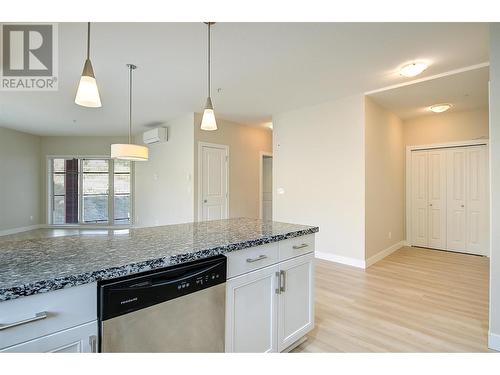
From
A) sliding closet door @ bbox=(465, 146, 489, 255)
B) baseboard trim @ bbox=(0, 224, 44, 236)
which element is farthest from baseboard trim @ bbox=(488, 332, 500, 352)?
baseboard trim @ bbox=(0, 224, 44, 236)

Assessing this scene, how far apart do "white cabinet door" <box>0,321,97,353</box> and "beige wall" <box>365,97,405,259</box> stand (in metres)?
3.67

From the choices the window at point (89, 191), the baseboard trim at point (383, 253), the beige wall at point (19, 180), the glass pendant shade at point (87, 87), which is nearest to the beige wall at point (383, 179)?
the baseboard trim at point (383, 253)

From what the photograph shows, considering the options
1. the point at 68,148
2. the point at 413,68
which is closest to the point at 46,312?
the point at 413,68

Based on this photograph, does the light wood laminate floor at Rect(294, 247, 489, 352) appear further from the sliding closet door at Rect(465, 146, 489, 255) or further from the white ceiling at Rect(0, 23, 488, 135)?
the white ceiling at Rect(0, 23, 488, 135)

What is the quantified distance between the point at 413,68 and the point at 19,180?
888cm

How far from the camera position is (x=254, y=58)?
276cm

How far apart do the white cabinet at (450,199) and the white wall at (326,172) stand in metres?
2.03

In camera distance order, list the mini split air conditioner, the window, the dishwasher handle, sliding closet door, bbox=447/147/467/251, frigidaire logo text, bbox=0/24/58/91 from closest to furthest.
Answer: the dishwasher handle, frigidaire logo text, bbox=0/24/58/91, sliding closet door, bbox=447/147/467/251, the mini split air conditioner, the window

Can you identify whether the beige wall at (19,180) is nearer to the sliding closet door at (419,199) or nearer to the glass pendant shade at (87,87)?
the glass pendant shade at (87,87)

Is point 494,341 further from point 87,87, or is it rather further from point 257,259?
point 87,87

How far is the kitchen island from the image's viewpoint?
849 millimetres

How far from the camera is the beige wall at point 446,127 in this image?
4375mm
